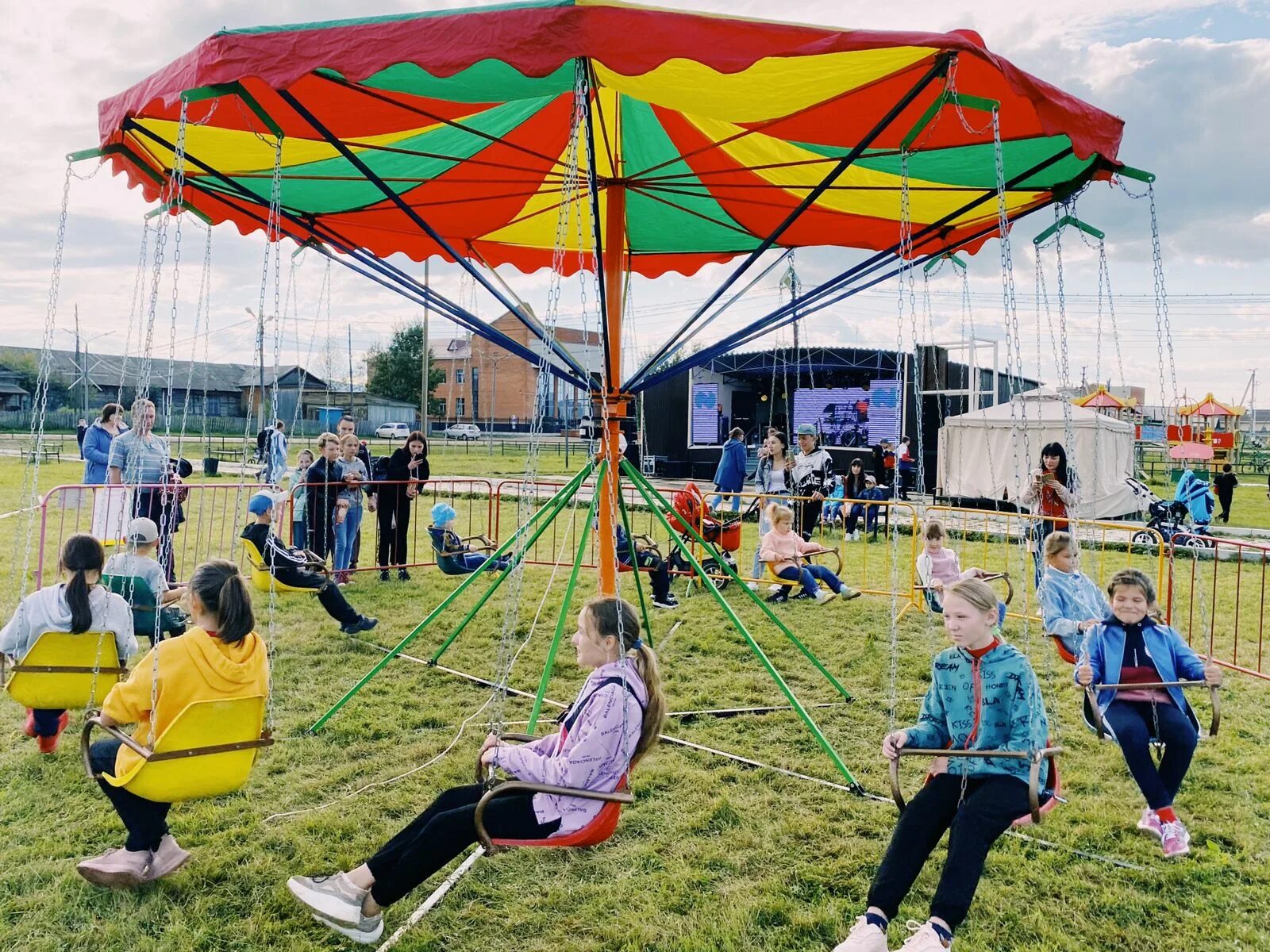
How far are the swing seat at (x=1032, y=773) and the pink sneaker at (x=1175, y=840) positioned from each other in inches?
39.8

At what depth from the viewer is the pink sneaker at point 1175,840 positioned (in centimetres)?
379

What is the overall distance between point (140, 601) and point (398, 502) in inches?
182

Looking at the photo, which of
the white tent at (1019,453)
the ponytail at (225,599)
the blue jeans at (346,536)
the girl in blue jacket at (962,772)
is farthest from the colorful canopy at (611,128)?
the white tent at (1019,453)

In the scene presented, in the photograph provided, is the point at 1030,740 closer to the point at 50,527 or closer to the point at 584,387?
the point at 584,387

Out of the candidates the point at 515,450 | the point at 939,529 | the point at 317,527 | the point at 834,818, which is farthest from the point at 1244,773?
the point at 515,450

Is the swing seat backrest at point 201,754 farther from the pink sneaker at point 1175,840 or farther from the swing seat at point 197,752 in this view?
the pink sneaker at point 1175,840

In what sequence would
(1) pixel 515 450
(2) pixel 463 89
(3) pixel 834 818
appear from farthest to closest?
(1) pixel 515 450 < (3) pixel 834 818 < (2) pixel 463 89

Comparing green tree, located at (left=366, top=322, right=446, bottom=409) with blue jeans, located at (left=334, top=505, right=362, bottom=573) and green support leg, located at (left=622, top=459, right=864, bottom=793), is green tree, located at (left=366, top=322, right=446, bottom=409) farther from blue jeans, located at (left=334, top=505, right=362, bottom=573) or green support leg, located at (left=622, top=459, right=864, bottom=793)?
green support leg, located at (left=622, top=459, right=864, bottom=793)

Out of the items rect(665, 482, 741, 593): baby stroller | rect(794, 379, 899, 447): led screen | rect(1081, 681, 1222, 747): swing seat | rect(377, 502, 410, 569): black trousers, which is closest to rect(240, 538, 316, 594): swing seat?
rect(377, 502, 410, 569): black trousers

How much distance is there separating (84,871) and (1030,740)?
11.6 feet

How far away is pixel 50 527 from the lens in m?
13.5

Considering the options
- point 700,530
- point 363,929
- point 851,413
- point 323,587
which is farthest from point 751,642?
point 851,413

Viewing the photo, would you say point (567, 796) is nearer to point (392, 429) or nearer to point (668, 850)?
point (668, 850)

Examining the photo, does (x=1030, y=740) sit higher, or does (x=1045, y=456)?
(x=1045, y=456)
